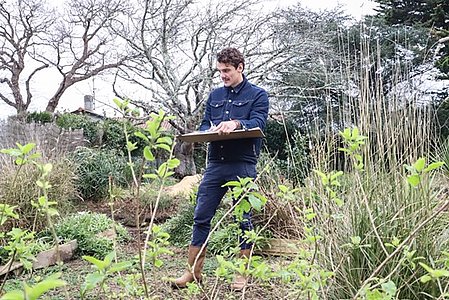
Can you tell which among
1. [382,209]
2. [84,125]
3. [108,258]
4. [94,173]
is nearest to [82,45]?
[84,125]

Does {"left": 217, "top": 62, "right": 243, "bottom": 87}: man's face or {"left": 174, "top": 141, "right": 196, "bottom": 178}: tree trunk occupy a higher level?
{"left": 217, "top": 62, "right": 243, "bottom": 87}: man's face

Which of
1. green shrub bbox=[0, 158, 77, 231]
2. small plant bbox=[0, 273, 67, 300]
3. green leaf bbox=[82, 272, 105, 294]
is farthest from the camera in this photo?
green shrub bbox=[0, 158, 77, 231]

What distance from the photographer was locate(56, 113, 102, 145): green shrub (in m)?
12.0

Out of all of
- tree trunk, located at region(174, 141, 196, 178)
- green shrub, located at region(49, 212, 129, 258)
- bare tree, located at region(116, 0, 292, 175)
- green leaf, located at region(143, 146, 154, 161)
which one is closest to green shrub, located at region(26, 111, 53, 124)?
bare tree, located at region(116, 0, 292, 175)

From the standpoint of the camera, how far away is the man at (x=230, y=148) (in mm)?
2795

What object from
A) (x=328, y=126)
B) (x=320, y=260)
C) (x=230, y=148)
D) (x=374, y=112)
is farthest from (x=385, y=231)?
(x=230, y=148)

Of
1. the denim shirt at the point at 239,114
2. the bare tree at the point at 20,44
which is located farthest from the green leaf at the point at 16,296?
the bare tree at the point at 20,44

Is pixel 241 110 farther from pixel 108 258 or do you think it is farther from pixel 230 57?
pixel 108 258

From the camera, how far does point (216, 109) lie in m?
2.99

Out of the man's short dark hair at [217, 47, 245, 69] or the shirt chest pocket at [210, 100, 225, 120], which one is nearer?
the man's short dark hair at [217, 47, 245, 69]

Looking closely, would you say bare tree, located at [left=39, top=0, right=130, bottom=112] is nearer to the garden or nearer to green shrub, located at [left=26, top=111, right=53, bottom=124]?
green shrub, located at [left=26, top=111, right=53, bottom=124]

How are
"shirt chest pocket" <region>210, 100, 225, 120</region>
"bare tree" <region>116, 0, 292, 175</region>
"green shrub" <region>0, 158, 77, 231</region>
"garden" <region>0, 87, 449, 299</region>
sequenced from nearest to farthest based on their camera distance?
1. "garden" <region>0, 87, 449, 299</region>
2. "shirt chest pocket" <region>210, 100, 225, 120</region>
3. "green shrub" <region>0, 158, 77, 231</region>
4. "bare tree" <region>116, 0, 292, 175</region>

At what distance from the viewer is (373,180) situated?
7.27 feet

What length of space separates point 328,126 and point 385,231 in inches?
36.8
